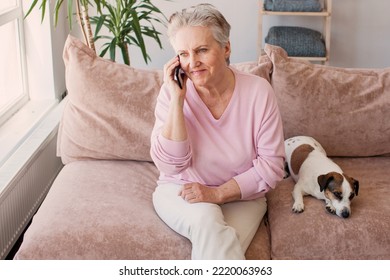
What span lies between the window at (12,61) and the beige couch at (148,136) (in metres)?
0.73

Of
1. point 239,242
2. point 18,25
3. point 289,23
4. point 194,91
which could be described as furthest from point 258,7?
point 239,242

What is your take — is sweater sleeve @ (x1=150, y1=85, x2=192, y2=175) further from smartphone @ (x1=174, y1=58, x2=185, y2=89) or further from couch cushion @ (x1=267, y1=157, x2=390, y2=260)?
couch cushion @ (x1=267, y1=157, x2=390, y2=260)

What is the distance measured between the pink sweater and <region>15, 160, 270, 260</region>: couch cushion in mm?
189

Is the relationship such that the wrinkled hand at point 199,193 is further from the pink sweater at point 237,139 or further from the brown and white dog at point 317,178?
the brown and white dog at point 317,178

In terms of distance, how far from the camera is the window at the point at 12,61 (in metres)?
3.27

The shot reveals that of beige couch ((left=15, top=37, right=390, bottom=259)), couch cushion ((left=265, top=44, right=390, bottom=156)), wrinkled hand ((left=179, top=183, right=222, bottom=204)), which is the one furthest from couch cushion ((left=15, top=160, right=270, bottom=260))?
couch cushion ((left=265, top=44, right=390, bottom=156))

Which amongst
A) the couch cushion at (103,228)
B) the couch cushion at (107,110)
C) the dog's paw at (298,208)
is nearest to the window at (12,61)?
the couch cushion at (107,110)

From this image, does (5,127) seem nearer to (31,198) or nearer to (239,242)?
(31,198)

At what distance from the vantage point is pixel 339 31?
462 cm

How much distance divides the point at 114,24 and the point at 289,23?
5.13 feet

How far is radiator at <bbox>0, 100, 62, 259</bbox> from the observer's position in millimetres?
2631

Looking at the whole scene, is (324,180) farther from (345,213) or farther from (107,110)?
(107,110)

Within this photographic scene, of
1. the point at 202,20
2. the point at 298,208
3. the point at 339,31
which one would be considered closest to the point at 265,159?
the point at 298,208

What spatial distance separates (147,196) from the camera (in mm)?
2375
